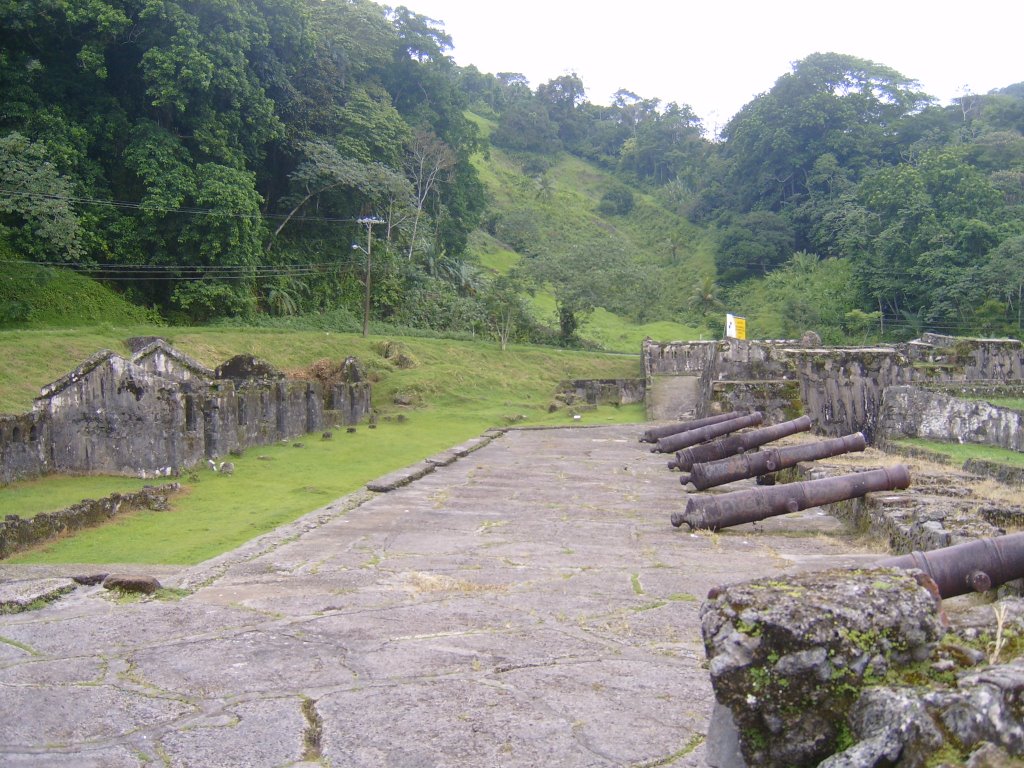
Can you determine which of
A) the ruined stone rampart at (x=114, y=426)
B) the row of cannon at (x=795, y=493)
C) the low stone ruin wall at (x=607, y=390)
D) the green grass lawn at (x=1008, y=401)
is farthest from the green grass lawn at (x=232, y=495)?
the low stone ruin wall at (x=607, y=390)

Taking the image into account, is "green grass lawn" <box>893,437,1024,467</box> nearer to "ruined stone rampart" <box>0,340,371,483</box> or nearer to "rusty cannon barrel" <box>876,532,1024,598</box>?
"rusty cannon barrel" <box>876,532,1024,598</box>

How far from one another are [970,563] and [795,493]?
11.7ft

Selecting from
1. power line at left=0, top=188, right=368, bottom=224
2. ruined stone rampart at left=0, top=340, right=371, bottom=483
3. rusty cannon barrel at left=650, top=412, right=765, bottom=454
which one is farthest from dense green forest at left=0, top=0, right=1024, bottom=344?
rusty cannon barrel at left=650, top=412, right=765, bottom=454

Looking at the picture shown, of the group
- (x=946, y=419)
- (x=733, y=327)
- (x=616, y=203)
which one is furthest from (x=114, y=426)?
(x=616, y=203)

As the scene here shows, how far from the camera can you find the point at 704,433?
1367cm

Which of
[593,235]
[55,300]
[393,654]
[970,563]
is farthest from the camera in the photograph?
[593,235]

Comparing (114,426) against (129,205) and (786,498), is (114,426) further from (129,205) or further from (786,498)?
(129,205)

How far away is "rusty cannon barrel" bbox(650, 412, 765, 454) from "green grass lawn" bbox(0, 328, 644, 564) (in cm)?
394

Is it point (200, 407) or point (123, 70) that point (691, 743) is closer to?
point (200, 407)

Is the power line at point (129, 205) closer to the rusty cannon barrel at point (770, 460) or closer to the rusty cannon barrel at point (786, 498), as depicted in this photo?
the rusty cannon barrel at point (770, 460)

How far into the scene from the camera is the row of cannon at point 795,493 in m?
3.36

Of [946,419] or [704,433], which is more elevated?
[946,419]

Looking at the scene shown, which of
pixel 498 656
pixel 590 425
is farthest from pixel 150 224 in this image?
pixel 498 656

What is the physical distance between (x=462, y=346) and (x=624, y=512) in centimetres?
2403
